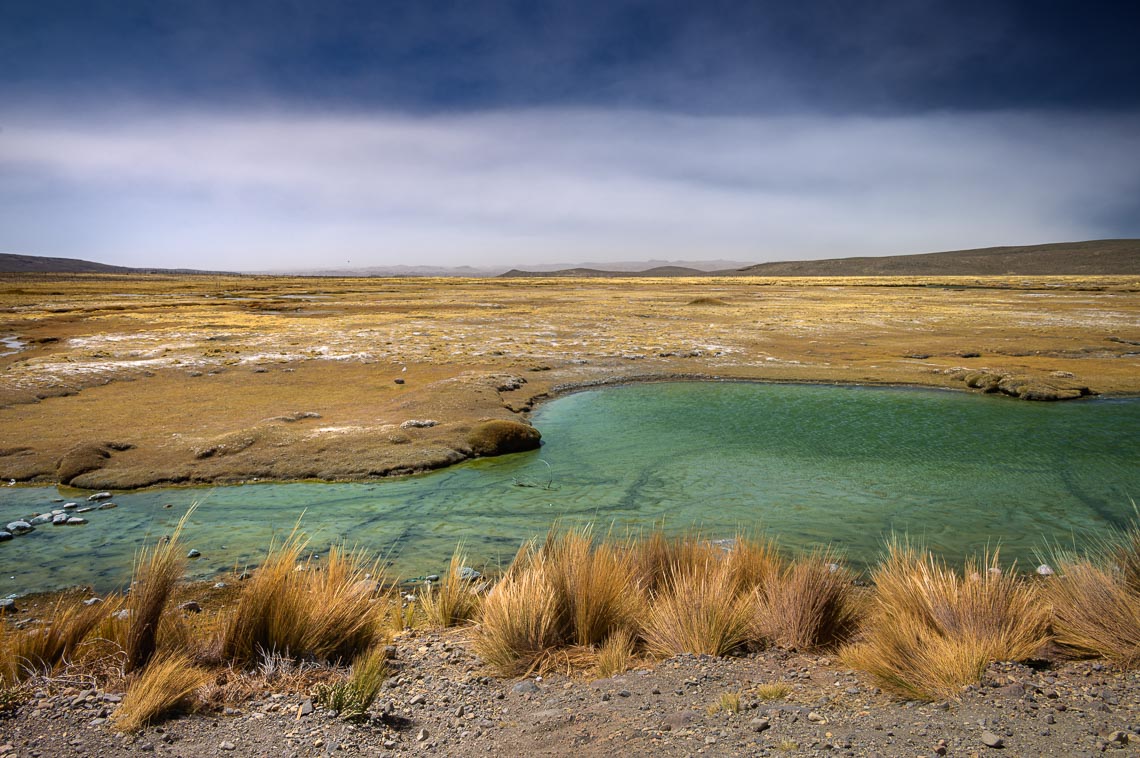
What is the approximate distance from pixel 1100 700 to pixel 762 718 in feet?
7.50

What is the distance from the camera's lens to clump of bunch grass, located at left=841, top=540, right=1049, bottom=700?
4777 mm

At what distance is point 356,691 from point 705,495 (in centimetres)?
891

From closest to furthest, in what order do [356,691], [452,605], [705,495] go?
1. [356,691]
2. [452,605]
3. [705,495]

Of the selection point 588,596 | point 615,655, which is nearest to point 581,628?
point 588,596

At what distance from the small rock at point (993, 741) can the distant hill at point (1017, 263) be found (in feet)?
567

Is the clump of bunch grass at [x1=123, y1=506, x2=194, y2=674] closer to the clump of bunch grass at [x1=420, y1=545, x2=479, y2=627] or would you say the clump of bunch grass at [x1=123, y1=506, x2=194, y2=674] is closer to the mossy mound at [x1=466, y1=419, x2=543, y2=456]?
the clump of bunch grass at [x1=420, y1=545, x2=479, y2=627]

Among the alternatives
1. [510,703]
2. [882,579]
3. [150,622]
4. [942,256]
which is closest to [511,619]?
[510,703]

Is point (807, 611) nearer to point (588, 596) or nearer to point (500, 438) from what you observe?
point (588, 596)

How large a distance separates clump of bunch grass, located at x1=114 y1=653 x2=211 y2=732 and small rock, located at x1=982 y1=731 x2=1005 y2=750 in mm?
5482

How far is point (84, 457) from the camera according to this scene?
1375 centimetres

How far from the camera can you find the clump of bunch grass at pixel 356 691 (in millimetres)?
4787

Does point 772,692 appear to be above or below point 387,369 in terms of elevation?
below

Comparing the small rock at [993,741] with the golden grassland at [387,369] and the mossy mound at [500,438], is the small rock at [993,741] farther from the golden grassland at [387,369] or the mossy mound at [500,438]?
the mossy mound at [500,438]

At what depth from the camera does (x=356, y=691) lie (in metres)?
4.89
